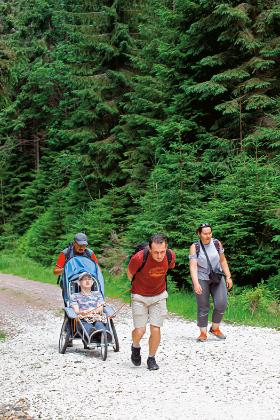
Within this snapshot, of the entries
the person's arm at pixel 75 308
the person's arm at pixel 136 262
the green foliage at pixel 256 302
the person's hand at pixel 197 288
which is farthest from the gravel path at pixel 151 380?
the person's arm at pixel 136 262

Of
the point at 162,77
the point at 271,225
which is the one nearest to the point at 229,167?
the point at 271,225

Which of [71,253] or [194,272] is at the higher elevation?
[71,253]

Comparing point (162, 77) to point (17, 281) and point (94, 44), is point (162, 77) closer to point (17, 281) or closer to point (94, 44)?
point (94, 44)

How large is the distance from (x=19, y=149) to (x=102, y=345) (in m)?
31.6

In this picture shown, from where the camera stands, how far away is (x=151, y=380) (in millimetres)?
6492

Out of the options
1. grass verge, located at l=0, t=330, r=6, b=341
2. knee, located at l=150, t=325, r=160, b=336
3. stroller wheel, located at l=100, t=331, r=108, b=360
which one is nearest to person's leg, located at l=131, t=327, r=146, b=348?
knee, located at l=150, t=325, r=160, b=336

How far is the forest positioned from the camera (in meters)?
12.7

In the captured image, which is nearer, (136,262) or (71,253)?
(136,262)

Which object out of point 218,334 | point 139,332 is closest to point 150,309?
point 139,332

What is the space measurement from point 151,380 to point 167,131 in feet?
36.6

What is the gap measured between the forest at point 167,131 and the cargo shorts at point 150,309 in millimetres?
5215

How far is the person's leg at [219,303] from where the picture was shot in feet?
28.6

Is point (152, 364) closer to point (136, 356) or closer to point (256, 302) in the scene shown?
point (136, 356)

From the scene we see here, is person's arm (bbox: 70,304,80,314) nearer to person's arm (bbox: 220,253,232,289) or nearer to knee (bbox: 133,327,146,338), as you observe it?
knee (bbox: 133,327,146,338)
